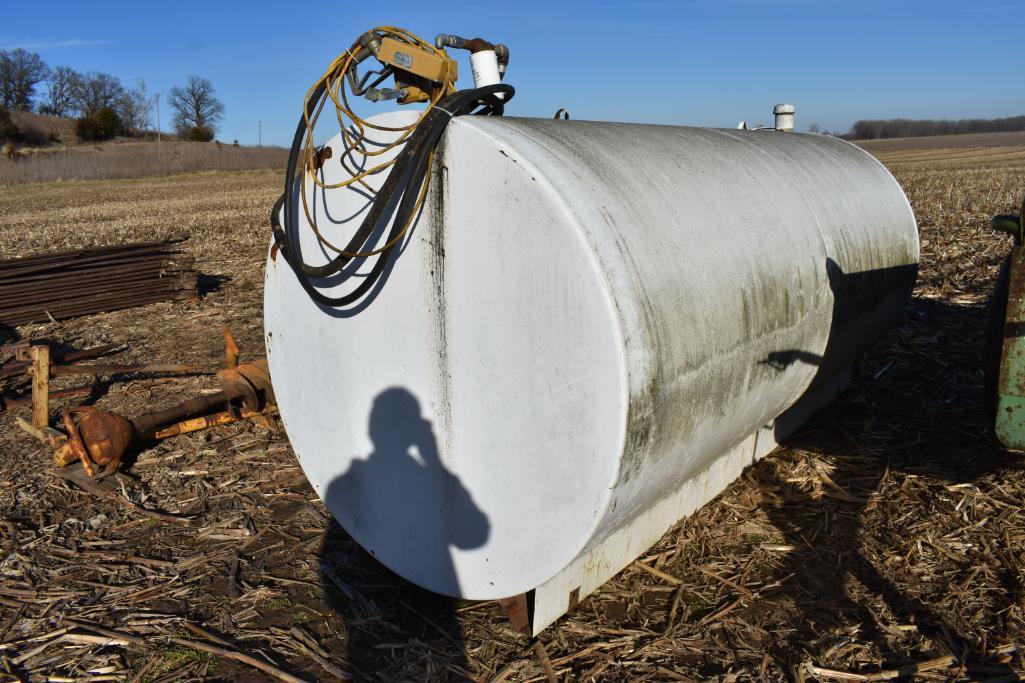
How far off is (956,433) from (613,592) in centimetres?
313

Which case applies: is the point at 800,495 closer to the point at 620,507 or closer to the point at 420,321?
the point at 620,507

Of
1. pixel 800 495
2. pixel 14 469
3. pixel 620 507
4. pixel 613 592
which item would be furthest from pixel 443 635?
pixel 14 469

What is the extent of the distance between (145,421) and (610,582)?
3.33 metres

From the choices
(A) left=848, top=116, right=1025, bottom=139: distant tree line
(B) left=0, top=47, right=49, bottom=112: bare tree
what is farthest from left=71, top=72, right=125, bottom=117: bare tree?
(A) left=848, top=116, right=1025, bottom=139: distant tree line

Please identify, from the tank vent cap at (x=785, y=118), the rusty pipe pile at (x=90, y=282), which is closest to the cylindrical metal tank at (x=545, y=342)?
the tank vent cap at (x=785, y=118)

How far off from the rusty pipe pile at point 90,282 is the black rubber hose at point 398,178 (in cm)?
704

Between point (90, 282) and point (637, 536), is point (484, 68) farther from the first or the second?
point (90, 282)

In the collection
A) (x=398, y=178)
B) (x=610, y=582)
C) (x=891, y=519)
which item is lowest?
(x=610, y=582)

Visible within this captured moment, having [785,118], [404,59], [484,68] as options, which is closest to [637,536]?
[484,68]

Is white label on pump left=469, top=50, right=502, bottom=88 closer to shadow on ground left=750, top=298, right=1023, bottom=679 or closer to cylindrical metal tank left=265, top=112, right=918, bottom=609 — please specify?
cylindrical metal tank left=265, top=112, right=918, bottom=609

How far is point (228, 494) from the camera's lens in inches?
191

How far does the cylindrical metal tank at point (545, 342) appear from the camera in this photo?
2.73 m

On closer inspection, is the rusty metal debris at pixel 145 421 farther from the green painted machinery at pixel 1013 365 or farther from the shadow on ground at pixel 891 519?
the green painted machinery at pixel 1013 365

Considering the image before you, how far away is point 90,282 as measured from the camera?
31.3 feet
